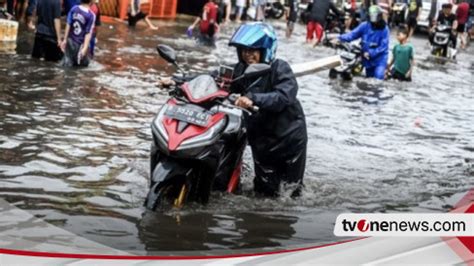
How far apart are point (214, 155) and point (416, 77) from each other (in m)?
11.1

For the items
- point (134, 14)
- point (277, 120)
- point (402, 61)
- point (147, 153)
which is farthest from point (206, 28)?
point (277, 120)

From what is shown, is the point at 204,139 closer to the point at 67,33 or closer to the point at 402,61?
the point at 67,33

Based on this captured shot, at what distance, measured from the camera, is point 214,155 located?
4.93 m

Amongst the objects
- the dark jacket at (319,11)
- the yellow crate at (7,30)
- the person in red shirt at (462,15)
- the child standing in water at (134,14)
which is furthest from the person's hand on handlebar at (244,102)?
the person in red shirt at (462,15)

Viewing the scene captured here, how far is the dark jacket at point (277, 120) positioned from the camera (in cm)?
532

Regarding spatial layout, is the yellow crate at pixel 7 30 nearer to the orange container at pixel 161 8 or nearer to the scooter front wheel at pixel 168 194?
the scooter front wheel at pixel 168 194

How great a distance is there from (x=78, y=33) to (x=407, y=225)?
27.2ft

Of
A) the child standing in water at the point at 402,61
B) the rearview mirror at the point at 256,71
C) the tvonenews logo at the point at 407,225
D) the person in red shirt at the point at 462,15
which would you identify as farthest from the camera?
the person in red shirt at the point at 462,15

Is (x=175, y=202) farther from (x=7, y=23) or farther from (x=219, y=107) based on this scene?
(x=7, y=23)

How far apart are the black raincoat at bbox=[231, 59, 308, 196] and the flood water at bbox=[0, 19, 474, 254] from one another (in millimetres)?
177

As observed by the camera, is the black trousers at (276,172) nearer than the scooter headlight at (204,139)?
No

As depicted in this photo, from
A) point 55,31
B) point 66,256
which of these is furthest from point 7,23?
point 66,256

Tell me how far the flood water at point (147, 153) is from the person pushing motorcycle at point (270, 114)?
208 millimetres

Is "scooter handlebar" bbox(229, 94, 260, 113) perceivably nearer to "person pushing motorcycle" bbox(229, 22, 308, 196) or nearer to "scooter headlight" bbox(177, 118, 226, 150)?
"person pushing motorcycle" bbox(229, 22, 308, 196)
